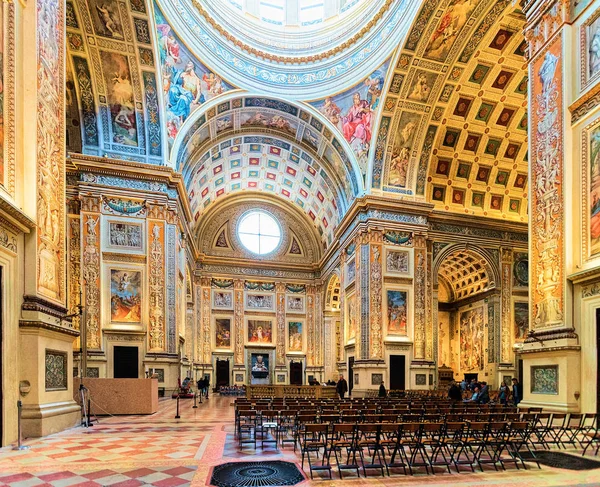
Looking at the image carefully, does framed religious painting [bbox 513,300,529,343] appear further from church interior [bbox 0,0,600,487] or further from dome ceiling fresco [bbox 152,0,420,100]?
dome ceiling fresco [bbox 152,0,420,100]

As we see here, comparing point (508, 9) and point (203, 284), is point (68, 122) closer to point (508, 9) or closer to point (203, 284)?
point (203, 284)

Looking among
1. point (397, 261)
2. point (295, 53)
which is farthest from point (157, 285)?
point (295, 53)

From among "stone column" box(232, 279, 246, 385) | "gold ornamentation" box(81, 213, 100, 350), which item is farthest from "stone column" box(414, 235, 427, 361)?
"gold ornamentation" box(81, 213, 100, 350)

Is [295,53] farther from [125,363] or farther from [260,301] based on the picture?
[260,301]

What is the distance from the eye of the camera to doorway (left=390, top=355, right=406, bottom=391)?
24.2 meters

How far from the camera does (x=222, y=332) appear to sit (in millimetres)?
35531

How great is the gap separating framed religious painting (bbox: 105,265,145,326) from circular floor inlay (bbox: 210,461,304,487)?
1395 cm

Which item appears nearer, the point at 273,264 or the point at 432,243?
the point at 432,243

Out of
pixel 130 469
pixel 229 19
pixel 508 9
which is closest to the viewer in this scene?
pixel 130 469

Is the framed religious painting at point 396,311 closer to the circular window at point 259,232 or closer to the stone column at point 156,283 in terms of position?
the stone column at point 156,283

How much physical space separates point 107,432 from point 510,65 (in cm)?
2367

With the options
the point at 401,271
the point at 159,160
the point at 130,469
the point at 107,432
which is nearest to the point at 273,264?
the point at 401,271

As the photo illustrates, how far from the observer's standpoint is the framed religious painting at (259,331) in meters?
36.1

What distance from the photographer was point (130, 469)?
295 inches
